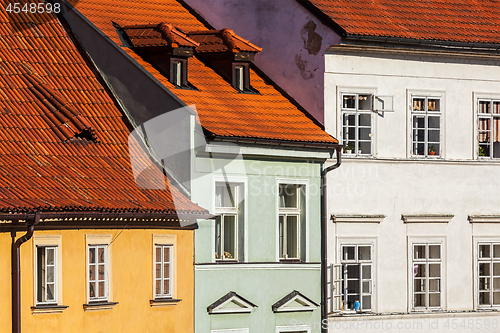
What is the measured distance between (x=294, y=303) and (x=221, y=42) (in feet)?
21.1

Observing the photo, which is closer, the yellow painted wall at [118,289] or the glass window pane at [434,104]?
the yellow painted wall at [118,289]

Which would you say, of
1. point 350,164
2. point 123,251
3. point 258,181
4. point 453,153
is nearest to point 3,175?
point 123,251

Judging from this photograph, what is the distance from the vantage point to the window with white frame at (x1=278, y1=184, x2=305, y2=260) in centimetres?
3275

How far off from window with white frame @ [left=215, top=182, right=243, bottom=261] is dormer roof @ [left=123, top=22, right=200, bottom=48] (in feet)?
11.2

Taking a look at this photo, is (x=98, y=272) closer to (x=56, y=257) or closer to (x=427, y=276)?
(x=56, y=257)

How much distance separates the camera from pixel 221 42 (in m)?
33.3

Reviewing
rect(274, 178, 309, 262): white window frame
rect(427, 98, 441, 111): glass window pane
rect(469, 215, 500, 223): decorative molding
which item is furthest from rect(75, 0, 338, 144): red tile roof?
rect(469, 215, 500, 223): decorative molding

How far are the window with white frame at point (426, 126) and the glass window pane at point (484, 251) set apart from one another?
2657mm

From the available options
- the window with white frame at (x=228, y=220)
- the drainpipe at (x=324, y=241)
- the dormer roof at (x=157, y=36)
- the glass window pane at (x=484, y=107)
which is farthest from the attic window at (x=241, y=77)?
the glass window pane at (x=484, y=107)

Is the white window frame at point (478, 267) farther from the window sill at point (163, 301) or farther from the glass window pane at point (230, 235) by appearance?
the window sill at point (163, 301)

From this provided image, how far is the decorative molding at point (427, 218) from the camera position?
34406 mm

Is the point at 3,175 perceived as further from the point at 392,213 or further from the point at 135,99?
the point at 392,213

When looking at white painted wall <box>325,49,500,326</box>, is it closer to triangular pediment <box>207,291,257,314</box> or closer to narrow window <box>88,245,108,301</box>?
triangular pediment <box>207,291,257,314</box>

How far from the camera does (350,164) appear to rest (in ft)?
111
